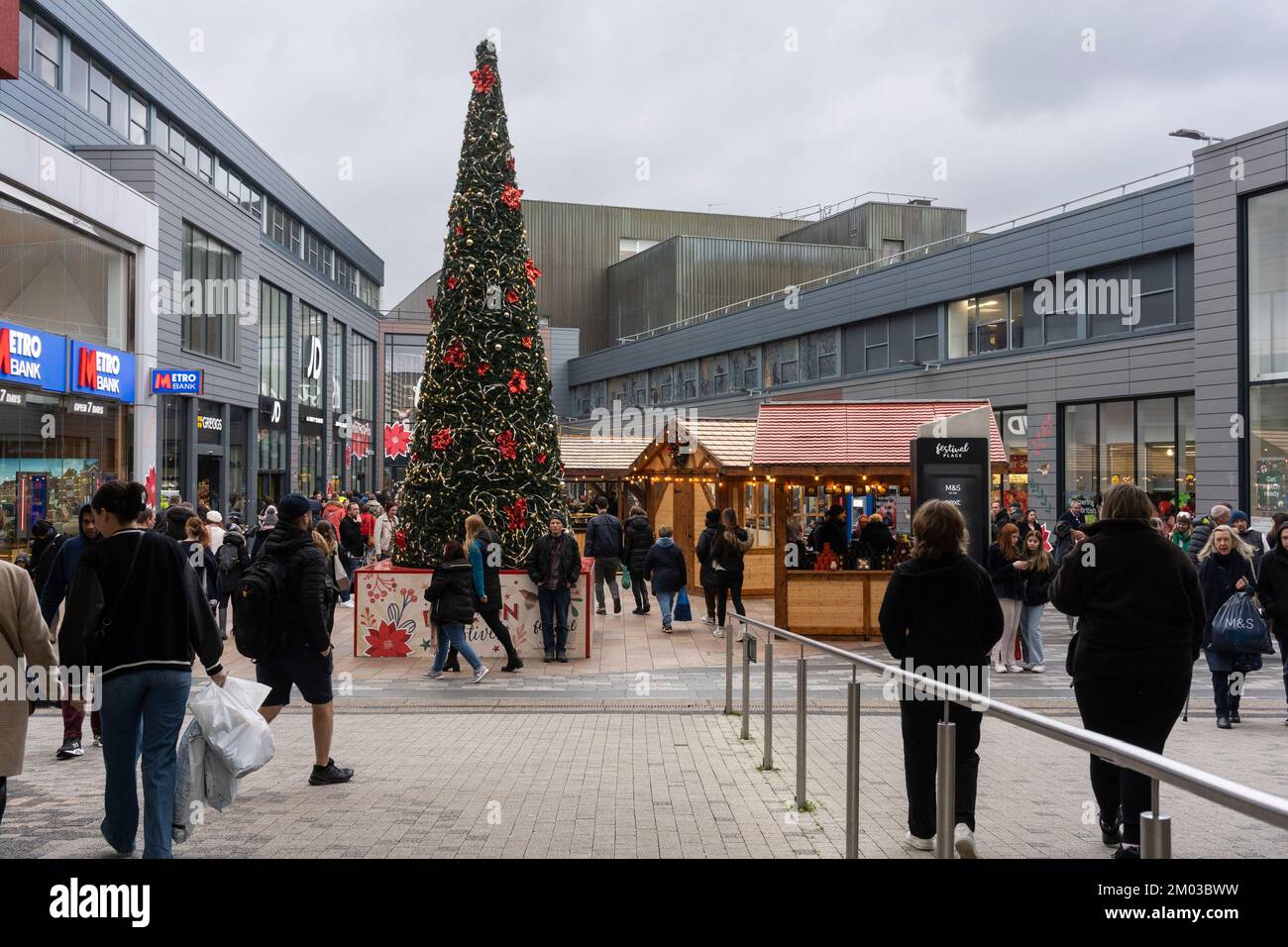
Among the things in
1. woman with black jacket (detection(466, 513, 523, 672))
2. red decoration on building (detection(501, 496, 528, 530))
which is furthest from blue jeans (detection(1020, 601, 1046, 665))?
red decoration on building (detection(501, 496, 528, 530))

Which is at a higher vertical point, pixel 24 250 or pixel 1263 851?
pixel 24 250

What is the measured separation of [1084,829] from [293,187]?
50287mm

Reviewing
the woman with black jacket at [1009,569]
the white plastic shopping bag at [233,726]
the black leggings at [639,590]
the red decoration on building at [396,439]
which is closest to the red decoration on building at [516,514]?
the black leggings at [639,590]

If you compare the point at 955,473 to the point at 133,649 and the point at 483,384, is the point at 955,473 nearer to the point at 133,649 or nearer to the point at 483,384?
the point at 483,384

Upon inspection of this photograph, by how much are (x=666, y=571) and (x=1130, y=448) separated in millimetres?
15193

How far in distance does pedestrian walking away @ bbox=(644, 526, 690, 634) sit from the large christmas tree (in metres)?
1.83

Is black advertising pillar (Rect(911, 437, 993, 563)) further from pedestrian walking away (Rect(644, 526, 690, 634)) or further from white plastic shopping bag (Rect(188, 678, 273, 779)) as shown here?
white plastic shopping bag (Rect(188, 678, 273, 779))

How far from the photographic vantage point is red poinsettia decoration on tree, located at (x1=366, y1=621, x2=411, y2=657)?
14.1 metres

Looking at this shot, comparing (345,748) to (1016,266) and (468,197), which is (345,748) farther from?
(1016,266)
